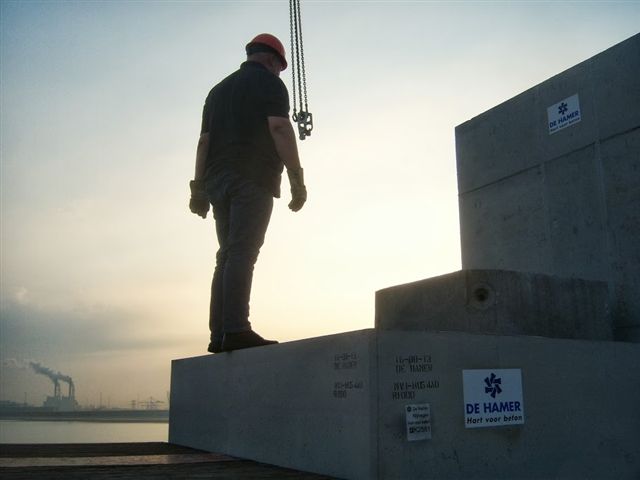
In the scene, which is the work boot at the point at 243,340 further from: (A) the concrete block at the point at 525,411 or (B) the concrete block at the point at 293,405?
(A) the concrete block at the point at 525,411

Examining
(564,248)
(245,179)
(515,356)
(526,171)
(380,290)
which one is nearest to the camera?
(515,356)

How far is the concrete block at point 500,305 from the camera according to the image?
3.71 m

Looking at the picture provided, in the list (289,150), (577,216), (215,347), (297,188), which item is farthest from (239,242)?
(577,216)

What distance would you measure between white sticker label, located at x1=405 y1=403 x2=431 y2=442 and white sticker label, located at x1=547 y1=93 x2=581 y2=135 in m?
3.44

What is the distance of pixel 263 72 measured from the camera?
422cm

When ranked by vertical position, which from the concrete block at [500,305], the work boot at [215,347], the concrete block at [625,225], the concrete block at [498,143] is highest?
the concrete block at [498,143]

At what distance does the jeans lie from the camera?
3846 millimetres

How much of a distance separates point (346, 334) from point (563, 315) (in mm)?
1981

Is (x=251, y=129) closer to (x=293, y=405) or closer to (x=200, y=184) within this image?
(x=200, y=184)

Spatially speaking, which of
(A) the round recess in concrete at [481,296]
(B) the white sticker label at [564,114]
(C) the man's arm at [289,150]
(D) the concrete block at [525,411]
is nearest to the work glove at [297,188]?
(C) the man's arm at [289,150]

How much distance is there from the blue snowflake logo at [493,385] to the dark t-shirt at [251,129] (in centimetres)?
188

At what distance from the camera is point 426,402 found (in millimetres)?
2660

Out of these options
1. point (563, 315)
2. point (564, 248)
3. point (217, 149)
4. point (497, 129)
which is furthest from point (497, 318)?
point (497, 129)

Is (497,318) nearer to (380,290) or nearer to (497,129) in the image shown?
(380,290)
